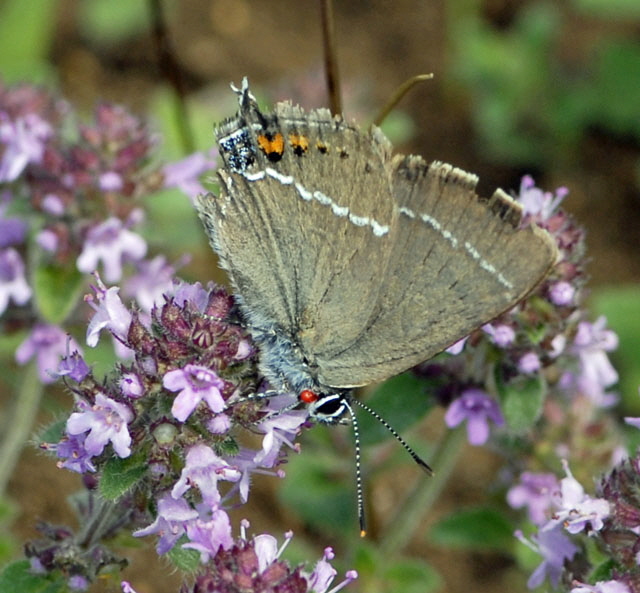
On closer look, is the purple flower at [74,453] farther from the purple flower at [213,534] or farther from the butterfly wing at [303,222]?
the butterfly wing at [303,222]

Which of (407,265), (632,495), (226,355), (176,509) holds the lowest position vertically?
(176,509)

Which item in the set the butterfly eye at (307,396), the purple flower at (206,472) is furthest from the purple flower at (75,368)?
the butterfly eye at (307,396)

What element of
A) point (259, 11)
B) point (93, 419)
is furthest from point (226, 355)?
point (259, 11)

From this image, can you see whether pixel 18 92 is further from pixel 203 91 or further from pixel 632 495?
pixel 632 495

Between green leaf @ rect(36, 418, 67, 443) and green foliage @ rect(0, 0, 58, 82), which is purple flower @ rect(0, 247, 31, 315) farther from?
green foliage @ rect(0, 0, 58, 82)

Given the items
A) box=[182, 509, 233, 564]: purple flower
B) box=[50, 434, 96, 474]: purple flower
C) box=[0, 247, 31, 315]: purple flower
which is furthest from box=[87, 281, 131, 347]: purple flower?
box=[0, 247, 31, 315]: purple flower

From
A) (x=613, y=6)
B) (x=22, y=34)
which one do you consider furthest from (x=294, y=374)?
(x=22, y=34)
